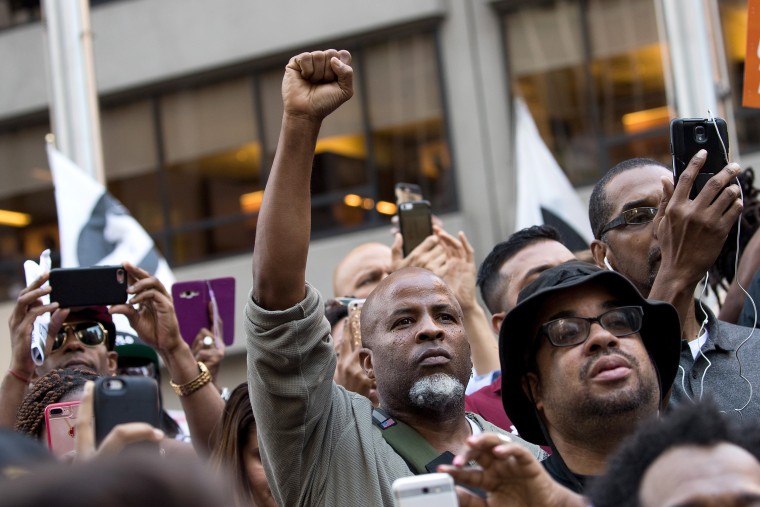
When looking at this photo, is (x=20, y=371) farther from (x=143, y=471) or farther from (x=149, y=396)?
(x=143, y=471)

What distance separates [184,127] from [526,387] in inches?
438

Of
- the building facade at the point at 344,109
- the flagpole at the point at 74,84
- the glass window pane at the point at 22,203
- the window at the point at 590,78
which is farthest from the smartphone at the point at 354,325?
the glass window pane at the point at 22,203

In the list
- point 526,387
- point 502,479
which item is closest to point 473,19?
point 526,387

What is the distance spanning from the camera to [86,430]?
6.82ft

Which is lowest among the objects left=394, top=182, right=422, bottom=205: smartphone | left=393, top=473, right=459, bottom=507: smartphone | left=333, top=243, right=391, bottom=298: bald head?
left=393, top=473, right=459, bottom=507: smartphone

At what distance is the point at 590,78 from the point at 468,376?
9.20 metres

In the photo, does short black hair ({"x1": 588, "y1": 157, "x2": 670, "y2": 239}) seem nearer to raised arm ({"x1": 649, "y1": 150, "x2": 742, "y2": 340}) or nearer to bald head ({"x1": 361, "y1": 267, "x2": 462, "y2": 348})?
raised arm ({"x1": 649, "y1": 150, "x2": 742, "y2": 340})

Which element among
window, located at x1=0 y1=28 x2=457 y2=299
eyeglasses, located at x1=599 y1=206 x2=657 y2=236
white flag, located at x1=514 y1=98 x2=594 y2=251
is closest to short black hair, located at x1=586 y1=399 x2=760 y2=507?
eyeglasses, located at x1=599 y1=206 x2=657 y2=236

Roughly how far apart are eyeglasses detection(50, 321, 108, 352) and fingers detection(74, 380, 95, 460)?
8.52ft

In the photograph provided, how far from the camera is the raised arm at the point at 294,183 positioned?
10.6 feet

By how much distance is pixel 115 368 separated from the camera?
4.77 m

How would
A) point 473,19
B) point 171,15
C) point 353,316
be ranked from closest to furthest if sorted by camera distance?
point 353,316, point 473,19, point 171,15

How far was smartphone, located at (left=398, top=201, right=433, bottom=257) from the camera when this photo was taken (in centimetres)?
525

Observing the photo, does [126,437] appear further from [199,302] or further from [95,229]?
[95,229]
